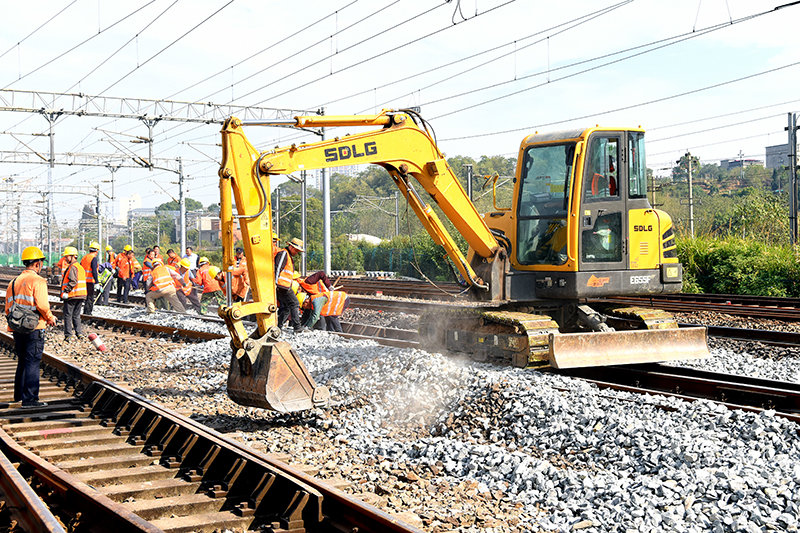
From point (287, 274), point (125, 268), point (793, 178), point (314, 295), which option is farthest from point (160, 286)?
point (793, 178)

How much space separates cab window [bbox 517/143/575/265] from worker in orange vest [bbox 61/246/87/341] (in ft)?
31.9

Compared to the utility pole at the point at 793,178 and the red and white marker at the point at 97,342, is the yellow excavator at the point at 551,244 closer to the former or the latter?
the red and white marker at the point at 97,342

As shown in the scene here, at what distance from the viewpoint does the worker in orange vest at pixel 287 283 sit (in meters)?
13.0

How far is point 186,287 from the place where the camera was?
22.5m

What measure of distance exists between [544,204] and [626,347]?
7.33 ft

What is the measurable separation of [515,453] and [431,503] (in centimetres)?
136

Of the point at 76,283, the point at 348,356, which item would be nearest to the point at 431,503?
the point at 348,356

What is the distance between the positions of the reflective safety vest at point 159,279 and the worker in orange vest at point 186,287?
0.82 m

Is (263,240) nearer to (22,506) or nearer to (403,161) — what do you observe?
(403,161)

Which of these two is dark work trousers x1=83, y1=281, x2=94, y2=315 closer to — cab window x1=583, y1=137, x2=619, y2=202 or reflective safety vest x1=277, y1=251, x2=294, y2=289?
reflective safety vest x1=277, y1=251, x2=294, y2=289

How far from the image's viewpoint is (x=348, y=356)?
36.9ft

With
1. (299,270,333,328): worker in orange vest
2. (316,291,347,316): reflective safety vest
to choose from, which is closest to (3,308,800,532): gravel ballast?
(299,270,333,328): worker in orange vest

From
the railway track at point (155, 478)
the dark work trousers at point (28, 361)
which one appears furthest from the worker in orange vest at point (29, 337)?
the railway track at point (155, 478)

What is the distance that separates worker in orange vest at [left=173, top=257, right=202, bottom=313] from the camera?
22219 mm
